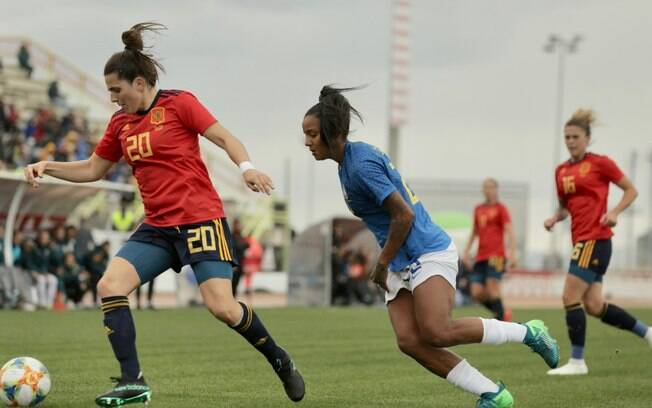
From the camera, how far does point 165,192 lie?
23.2 feet

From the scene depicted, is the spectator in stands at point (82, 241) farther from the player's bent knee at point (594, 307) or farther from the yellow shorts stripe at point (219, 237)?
the yellow shorts stripe at point (219, 237)

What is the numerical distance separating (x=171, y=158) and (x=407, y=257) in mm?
1613

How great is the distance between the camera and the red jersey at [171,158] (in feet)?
23.1

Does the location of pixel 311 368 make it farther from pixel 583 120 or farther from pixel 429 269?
pixel 429 269

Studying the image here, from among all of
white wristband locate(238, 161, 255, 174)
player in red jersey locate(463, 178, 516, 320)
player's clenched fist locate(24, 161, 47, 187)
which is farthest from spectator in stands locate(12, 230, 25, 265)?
white wristband locate(238, 161, 255, 174)

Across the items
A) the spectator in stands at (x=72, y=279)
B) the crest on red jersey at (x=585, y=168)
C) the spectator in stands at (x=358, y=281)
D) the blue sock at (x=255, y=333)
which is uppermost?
the crest on red jersey at (x=585, y=168)

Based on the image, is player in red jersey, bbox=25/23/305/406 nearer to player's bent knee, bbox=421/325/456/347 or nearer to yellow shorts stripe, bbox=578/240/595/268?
player's bent knee, bbox=421/325/456/347

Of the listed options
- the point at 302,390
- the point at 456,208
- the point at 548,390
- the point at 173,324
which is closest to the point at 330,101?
the point at 302,390

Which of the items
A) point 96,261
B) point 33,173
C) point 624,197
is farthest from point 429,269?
point 96,261

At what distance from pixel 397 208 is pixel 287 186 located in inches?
3129

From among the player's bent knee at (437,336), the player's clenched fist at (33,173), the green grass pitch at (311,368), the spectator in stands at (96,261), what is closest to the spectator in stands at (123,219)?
the spectator in stands at (96,261)

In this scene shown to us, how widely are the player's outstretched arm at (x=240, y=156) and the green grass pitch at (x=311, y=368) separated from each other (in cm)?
178

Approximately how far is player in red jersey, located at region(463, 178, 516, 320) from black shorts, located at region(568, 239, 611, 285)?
609 centimetres

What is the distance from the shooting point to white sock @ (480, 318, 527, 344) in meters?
6.91
